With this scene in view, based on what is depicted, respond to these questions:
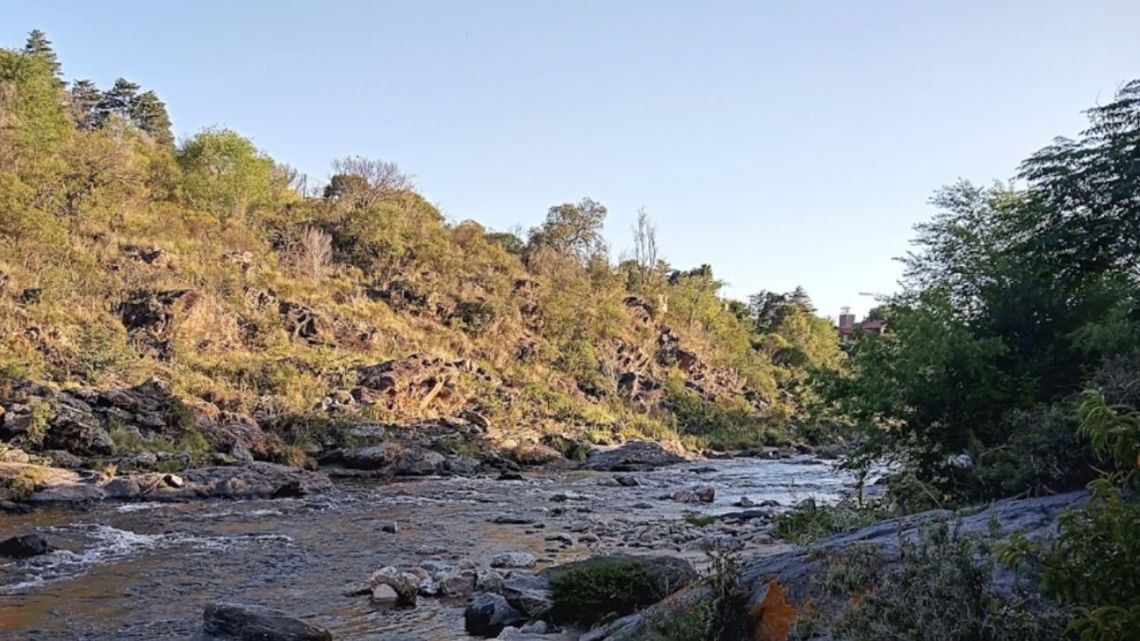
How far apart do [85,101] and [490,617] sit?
60.7 meters

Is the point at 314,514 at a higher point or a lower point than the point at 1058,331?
lower

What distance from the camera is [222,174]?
43.2 meters

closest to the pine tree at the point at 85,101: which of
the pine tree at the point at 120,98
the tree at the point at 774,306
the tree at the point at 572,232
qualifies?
the pine tree at the point at 120,98

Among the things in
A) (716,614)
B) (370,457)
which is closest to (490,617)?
(716,614)

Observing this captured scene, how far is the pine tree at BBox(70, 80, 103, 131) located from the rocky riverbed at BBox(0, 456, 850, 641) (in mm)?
37961

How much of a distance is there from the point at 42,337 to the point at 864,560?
28864 mm

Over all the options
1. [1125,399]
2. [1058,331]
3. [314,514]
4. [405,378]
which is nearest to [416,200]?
[405,378]

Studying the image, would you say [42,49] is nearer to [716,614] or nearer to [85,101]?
[85,101]

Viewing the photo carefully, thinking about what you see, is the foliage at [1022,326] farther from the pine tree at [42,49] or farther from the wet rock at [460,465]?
the pine tree at [42,49]

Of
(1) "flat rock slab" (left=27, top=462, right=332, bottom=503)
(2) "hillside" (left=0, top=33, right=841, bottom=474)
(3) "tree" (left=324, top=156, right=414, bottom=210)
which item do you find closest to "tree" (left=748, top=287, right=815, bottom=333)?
(2) "hillside" (left=0, top=33, right=841, bottom=474)

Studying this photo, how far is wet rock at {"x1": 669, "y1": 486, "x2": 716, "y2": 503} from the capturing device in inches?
794

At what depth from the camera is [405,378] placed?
33.1m

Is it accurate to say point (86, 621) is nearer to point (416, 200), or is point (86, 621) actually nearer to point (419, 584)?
point (419, 584)

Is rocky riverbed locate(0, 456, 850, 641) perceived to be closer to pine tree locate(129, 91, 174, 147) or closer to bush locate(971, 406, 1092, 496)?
bush locate(971, 406, 1092, 496)
